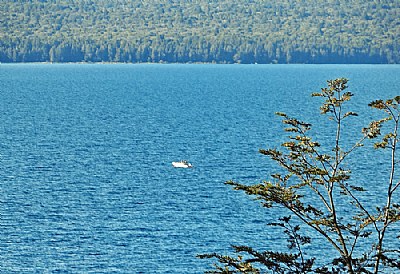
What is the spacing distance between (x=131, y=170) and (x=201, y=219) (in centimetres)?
2206

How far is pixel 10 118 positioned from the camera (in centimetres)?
13175

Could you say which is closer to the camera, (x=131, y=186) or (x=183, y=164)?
(x=131, y=186)

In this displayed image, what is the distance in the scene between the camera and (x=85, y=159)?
288 feet

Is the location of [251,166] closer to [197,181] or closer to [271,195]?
[197,181]

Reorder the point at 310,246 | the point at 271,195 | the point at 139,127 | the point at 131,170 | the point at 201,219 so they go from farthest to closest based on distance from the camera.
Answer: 1. the point at 139,127
2. the point at 131,170
3. the point at 201,219
4. the point at 310,246
5. the point at 271,195

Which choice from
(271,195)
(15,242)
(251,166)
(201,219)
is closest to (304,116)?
(251,166)

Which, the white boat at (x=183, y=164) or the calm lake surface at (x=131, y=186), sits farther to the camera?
the white boat at (x=183, y=164)

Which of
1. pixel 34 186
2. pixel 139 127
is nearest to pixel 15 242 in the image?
pixel 34 186

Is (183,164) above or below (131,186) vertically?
above

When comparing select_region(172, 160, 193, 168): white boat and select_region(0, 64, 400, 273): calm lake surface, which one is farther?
select_region(172, 160, 193, 168): white boat

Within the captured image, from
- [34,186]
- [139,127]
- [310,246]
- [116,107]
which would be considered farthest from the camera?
[116,107]

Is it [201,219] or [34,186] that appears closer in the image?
[201,219]

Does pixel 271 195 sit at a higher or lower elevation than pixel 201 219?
higher

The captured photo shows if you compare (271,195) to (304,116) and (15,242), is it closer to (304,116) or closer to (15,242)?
(15,242)
